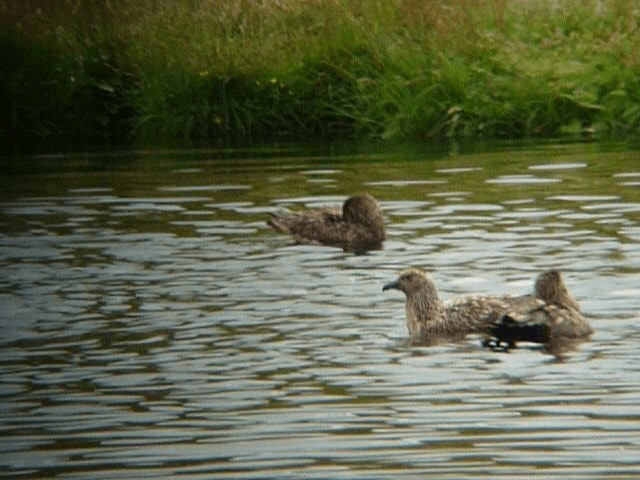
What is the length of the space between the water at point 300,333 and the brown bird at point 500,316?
21cm

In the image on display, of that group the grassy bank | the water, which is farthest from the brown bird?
the grassy bank

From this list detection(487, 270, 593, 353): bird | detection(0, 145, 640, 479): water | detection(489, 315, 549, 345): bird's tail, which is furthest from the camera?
detection(489, 315, 549, 345): bird's tail

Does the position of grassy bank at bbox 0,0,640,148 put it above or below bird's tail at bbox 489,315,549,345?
above

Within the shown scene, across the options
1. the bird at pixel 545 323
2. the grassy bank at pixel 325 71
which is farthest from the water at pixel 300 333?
the grassy bank at pixel 325 71

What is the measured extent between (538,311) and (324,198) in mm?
8243

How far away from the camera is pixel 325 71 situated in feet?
87.6

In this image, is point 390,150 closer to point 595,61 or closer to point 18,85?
point 595,61

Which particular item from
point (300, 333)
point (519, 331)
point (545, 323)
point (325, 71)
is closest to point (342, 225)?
point (300, 333)

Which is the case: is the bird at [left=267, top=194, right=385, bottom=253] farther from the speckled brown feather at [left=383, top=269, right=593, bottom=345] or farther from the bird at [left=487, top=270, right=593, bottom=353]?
the bird at [left=487, top=270, right=593, bottom=353]

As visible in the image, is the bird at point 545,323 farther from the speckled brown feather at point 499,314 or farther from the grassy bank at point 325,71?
the grassy bank at point 325,71

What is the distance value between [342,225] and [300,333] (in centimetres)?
493

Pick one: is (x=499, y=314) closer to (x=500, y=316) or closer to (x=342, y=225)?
(x=500, y=316)

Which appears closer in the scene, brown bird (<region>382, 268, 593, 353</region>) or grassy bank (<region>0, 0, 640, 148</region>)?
brown bird (<region>382, 268, 593, 353</region>)

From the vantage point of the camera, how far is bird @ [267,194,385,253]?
16.7m
